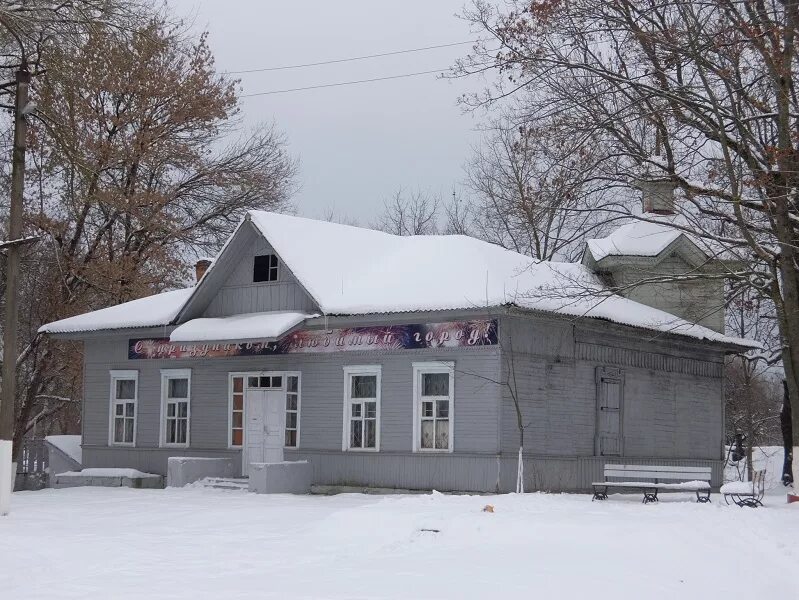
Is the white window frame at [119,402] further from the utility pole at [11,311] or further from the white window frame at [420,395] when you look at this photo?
the utility pole at [11,311]

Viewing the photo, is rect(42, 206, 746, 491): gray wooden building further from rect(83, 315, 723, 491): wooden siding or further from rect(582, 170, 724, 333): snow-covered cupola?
rect(582, 170, 724, 333): snow-covered cupola

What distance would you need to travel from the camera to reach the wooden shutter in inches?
989

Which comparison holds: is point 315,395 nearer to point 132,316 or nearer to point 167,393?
point 167,393

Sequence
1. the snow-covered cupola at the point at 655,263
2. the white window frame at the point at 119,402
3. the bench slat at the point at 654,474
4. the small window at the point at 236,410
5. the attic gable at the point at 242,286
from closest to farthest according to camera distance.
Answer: the bench slat at the point at 654,474, the attic gable at the point at 242,286, the small window at the point at 236,410, the white window frame at the point at 119,402, the snow-covered cupola at the point at 655,263

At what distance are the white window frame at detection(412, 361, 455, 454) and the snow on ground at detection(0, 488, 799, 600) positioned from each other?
3023mm

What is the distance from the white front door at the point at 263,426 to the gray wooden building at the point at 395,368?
0.04 meters

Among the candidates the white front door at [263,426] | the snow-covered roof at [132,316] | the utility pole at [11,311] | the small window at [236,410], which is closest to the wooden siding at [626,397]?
the white front door at [263,426]

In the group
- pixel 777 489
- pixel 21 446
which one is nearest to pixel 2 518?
pixel 21 446

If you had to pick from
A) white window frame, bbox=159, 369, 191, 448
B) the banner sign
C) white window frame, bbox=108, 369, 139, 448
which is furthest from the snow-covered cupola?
white window frame, bbox=108, 369, 139, 448

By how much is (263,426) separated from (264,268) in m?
3.67

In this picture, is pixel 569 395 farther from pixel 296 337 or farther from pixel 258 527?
pixel 258 527

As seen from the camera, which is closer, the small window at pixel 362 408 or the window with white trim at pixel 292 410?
the small window at pixel 362 408

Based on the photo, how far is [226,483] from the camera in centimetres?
2505

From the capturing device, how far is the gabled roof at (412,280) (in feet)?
74.1
